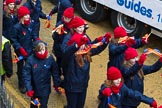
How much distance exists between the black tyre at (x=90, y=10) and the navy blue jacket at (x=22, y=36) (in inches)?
108

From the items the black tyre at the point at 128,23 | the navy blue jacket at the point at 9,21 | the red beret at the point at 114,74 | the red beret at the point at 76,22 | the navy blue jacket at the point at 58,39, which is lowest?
the red beret at the point at 114,74

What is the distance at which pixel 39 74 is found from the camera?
700 centimetres

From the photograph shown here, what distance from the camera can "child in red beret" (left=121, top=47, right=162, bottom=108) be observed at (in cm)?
669

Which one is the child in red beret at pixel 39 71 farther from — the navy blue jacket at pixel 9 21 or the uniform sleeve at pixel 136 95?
the navy blue jacket at pixel 9 21

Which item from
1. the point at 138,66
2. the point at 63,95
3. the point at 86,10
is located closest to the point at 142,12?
the point at 86,10

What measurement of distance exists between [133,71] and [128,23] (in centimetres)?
364

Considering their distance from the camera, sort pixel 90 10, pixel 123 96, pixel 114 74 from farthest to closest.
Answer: pixel 90 10 < pixel 123 96 < pixel 114 74

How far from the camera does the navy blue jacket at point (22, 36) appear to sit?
7.70 metres

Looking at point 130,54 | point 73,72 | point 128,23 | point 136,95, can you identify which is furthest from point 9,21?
point 128,23

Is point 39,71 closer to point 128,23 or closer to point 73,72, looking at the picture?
point 73,72

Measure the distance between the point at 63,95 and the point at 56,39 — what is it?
37.1 inches

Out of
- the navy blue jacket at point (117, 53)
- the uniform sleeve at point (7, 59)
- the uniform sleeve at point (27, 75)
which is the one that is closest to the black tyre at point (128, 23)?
the navy blue jacket at point (117, 53)

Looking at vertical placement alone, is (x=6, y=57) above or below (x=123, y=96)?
above

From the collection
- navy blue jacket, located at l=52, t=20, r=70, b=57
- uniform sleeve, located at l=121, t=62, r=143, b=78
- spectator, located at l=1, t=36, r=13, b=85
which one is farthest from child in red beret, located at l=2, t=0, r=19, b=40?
uniform sleeve, located at l=121, t=62, r=143, b=78
